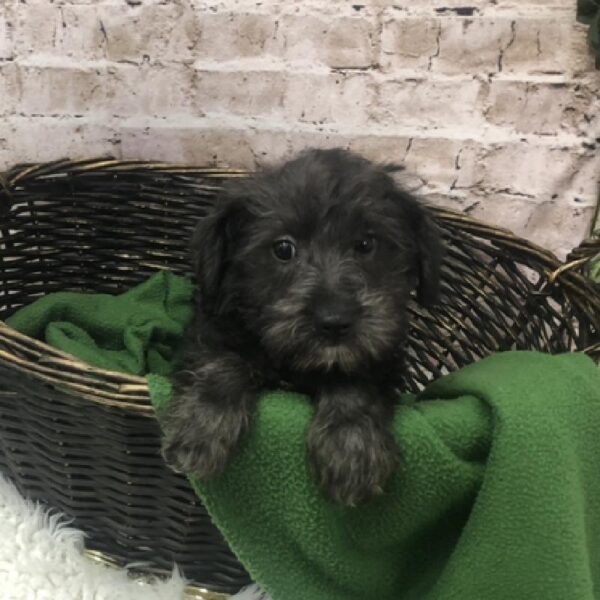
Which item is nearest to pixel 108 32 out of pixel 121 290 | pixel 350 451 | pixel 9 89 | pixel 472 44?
pixel 9 89

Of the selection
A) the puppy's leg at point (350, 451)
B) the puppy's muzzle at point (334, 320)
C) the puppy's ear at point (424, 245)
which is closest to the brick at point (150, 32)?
the puppy's ear at point (424, 245)

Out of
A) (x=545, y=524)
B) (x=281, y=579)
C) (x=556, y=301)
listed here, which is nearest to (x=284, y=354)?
(x=281, y=579)

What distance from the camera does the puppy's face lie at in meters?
1.21

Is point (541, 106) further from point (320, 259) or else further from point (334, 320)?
point (334, 320)

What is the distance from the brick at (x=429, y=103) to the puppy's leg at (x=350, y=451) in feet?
3.90

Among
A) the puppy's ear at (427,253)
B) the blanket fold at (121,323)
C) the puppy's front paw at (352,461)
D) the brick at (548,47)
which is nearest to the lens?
the puppy's front paw at (352,461)

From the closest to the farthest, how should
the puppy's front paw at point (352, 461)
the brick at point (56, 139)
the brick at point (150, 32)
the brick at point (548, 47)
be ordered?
the puppy's front paw at point (352, 461)
the brick at point (548, 47)
the brick at point (150, 32)
the brick at point (56, 139)

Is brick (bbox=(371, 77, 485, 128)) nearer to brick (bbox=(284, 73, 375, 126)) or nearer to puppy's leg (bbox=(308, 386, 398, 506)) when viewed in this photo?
brick (bbox=(284, 73, 375, 126))

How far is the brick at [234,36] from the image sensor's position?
2078 millimetres

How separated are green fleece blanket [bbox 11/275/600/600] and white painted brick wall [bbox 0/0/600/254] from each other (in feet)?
3.38

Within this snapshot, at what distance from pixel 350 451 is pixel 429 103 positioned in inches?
50.9

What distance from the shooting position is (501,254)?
189 cm

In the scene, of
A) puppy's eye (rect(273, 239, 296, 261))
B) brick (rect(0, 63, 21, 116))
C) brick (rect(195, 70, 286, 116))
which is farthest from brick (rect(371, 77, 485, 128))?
brick (rect(0, 63, 21, 116))

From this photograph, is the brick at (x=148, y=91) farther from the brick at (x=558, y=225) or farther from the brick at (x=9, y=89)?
the brick at (x=558, y=225)
